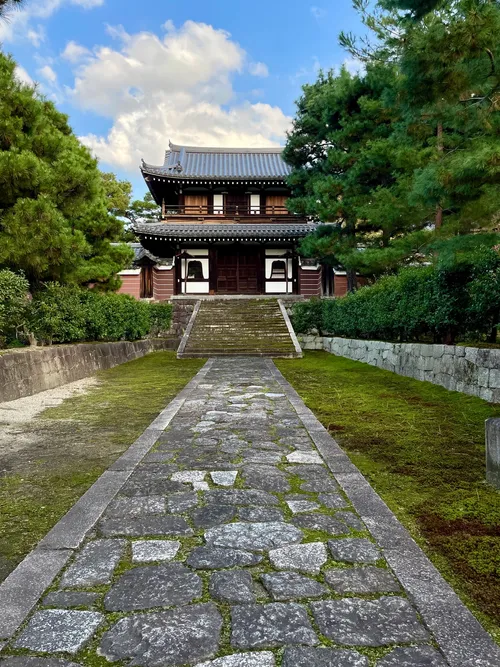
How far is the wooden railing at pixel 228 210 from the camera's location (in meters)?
24.8

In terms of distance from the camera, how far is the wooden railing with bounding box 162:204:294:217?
2483cm

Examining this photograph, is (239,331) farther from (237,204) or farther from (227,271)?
(237,204)

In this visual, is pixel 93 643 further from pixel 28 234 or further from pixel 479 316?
pixel 28 234

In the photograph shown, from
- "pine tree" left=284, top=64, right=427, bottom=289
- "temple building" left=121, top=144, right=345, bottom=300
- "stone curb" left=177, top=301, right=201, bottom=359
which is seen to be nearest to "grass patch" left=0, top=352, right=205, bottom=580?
"stone curb" left=177, top=301, right=201, bottom=359

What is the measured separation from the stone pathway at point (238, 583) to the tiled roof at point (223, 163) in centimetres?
2262

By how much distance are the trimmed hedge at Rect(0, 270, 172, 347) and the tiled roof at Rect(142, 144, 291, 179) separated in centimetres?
1289

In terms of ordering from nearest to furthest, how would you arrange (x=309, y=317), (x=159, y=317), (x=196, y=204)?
(x=309, y=317) < (x=159, y=317) < (x=196, y=204)

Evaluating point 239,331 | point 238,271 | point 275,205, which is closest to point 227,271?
point 238,271

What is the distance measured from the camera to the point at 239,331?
17.2 meters

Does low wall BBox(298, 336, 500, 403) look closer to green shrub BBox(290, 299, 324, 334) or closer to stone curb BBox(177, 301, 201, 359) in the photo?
stone curb BBox(177, 301, 201, 359)

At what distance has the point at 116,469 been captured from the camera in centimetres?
354

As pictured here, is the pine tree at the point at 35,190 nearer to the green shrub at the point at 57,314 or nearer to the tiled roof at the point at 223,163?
the green shrub at the point at 57,314

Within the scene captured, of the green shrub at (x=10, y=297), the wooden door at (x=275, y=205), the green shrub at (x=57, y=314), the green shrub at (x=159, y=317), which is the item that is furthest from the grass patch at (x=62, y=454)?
the wooden door at (x=275, y=205)

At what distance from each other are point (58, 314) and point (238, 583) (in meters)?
9.03
